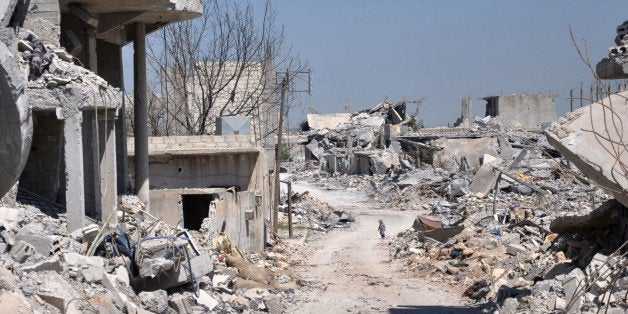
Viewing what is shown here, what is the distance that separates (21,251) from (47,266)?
300mm

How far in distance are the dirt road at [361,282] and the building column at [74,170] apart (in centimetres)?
361

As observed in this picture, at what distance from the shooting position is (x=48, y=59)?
10430mm

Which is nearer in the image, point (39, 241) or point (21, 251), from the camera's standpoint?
point (21, 251)

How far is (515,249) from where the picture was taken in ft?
51.3

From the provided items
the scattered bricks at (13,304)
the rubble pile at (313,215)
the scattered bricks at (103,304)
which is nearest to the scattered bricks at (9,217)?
the scattered bricks at (103,304)

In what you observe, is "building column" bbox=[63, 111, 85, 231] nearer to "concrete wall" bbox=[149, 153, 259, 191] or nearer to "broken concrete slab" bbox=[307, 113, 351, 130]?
"concrete wall" bbox=[149, 153, 259, 191]

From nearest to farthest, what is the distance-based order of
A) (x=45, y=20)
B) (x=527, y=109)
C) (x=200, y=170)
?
(x=45, y=20) → (x=200, y=170) → (x=527, y=109)

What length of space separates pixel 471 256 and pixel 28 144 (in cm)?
1147

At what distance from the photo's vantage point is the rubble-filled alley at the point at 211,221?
8133 mm

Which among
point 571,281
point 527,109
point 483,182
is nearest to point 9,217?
point 571,281

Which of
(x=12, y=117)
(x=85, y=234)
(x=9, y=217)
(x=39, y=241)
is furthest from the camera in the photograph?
(x=85, y=234)

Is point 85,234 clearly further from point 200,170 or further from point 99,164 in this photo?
point 200,170

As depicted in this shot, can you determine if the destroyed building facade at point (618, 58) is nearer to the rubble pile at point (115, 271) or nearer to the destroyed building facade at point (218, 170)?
the rubble pile at point (115, 271)

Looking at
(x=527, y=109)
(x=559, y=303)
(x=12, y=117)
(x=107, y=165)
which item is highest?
(x=12, y=117)
